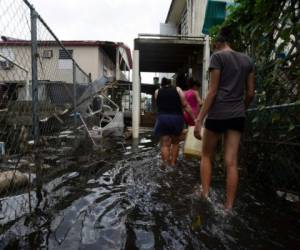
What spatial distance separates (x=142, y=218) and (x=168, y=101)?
312 centimetres

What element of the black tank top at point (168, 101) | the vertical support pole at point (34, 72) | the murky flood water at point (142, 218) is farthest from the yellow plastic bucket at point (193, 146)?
the vertical support pole at point (34, 72)

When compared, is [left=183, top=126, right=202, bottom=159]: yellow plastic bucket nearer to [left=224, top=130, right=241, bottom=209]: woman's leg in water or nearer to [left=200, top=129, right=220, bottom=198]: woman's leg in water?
[left=200, top=129, right=220, bottom=198]: woman's leg in water

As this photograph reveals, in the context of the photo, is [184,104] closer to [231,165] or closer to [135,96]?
[231,165]

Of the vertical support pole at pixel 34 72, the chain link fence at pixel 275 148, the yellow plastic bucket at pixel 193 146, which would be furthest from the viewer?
the yellow plastic bucket at pixel 193 146

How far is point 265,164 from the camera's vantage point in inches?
189

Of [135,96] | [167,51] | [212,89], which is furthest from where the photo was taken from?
[167,51]

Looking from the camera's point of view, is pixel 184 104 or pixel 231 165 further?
pixel 184 104

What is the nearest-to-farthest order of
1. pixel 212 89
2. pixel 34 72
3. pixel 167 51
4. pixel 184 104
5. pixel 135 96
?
pixel 212 89
pixel 34 72
pixel 184 104
pixel 135 96
pixel 167 51

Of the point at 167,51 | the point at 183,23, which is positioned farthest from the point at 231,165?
the point at 183,23

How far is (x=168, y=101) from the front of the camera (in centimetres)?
632

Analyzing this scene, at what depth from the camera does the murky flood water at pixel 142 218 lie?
2900 millimetres

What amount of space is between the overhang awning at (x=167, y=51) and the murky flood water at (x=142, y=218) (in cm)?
749

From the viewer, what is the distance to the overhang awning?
1210cm

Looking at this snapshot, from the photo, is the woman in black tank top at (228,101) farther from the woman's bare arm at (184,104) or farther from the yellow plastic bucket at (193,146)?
the woman's bare arm at (184,104)
